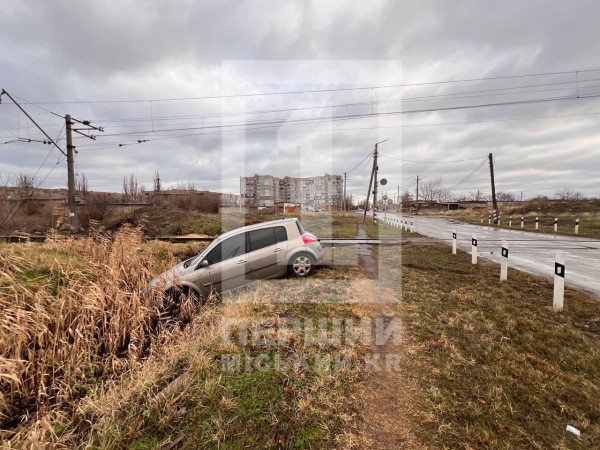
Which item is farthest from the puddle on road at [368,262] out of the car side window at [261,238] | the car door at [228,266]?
the car door at [228,266]

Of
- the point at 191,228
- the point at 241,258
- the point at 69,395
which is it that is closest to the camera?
the point at 69,395

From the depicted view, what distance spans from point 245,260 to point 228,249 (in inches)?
18.4

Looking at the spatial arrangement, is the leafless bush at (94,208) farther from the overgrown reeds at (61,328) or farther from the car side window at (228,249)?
the car side window at (228,249)

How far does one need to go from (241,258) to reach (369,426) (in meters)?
4.14

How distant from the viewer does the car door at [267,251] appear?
18.6 ft

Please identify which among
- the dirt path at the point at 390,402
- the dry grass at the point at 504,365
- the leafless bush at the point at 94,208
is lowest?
the dirt path at the point at 390,402

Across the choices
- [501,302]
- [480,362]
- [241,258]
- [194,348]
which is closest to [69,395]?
[194,348]

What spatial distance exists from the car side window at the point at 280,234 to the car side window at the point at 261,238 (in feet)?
0.35

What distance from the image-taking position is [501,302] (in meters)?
4.51

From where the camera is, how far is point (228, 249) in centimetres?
546

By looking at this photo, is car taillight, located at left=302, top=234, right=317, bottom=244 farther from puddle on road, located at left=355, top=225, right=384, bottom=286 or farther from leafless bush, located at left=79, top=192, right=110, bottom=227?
leafless bush, located at left=79, top=192, right=110, bottom=227

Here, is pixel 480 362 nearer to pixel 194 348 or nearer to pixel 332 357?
pixel 332 357

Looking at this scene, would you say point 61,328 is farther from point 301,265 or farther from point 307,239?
point 307,239

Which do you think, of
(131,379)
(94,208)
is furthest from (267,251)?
(94,208)
